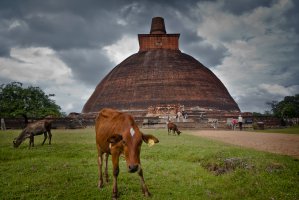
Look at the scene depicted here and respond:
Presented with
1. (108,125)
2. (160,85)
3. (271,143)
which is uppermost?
(160,85)

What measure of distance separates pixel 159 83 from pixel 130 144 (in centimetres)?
4529

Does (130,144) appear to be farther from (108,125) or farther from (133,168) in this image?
(108,125)

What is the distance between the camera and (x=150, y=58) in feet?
Answer: 187

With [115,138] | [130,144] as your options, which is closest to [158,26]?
[115,138]

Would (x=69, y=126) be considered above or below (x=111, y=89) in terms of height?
below

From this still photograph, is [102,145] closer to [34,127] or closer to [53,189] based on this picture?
[53,189]

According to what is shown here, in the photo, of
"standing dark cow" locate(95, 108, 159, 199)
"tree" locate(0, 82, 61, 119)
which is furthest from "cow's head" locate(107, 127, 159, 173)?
"tree" locate(0, 82, 61, 119)

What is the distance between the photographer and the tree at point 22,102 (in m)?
57.2

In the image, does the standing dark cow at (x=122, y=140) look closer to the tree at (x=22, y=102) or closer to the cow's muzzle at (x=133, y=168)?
the cow's muzzle at (x=133, y=168)

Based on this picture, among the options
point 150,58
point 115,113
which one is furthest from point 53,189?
point 150,58

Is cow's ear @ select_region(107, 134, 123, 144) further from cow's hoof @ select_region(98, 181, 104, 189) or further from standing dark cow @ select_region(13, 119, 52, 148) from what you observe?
standing dark cow @ select_region(13, 119, 52, 148)

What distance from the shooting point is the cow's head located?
6508mm

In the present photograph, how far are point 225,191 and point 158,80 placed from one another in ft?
146

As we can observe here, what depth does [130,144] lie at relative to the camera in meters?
6.70
